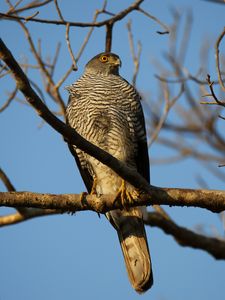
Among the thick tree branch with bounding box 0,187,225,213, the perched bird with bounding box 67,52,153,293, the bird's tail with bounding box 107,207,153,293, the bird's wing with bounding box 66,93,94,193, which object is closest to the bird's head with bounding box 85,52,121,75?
the perched bird with bounding box 67,52,153,293

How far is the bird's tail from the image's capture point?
5078 millimetres

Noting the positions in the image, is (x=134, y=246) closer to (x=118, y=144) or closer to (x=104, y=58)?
(x=118, y=144)

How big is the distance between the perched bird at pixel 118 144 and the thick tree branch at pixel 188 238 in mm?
231

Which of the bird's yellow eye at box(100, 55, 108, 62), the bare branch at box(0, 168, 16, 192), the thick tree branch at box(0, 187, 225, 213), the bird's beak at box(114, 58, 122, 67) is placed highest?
the bird's yellow eye at box(100, 55, 108, 62)

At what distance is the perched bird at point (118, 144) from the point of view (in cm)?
529

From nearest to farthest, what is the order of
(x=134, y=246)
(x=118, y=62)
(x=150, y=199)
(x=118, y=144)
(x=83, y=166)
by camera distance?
(x=150, y=199), (x=118, y=144), (x=134, y=246), (x=83, y=166), (x=118, y=62)

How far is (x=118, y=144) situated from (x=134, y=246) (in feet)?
3.79

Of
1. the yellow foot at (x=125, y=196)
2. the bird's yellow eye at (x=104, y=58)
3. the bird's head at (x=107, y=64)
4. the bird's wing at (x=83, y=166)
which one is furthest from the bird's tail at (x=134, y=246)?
the bird's yellow eye at (x=104, y=58)

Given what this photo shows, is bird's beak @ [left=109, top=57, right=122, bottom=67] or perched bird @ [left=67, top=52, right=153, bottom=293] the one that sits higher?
bird's beak @ [left=109, top=57, right=122, bottom=67]

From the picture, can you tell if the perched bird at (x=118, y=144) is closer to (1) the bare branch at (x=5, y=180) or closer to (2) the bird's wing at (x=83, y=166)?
(2) the bird's wing at (x=83, y=166)

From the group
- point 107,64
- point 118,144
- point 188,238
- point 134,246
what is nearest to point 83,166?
point 118,144

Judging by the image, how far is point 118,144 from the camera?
529cm

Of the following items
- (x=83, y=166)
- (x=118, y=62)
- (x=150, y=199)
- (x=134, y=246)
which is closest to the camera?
(x=150, y=199)

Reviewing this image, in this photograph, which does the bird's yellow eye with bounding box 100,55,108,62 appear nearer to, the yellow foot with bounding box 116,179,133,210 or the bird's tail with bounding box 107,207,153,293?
the bird's tail with bounding box 107,207,153,293
